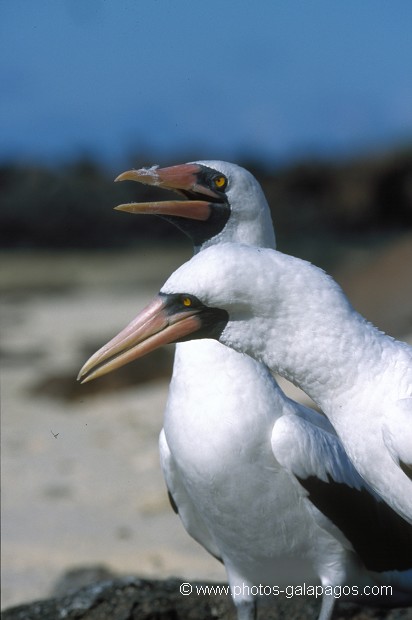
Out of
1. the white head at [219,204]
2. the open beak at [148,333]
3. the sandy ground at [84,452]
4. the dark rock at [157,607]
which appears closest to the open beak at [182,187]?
the white head at [219,204]

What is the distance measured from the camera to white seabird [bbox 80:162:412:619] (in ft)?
13.4

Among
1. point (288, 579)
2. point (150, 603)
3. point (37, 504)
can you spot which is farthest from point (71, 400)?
point (288, 579)

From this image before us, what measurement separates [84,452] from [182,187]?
484 centimetres

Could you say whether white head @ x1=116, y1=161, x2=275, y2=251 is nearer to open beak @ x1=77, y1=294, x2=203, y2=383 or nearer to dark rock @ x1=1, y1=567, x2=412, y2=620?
open beak @ x1=77, y1=294, x2=203, y2=383

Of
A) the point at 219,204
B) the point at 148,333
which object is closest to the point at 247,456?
the point at 148,333

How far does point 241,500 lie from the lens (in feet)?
13.6

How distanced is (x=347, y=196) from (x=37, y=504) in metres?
21.6

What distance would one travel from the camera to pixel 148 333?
360 centimetres

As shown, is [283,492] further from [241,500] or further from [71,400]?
[71,400]

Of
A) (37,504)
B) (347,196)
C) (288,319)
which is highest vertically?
(288,319)

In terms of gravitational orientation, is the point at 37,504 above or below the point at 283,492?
below

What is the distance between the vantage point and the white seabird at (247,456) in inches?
161

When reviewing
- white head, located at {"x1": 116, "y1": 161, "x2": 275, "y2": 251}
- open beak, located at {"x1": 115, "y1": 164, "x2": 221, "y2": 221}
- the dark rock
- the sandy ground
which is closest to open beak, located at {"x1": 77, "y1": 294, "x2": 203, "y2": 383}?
open beak, located at {"x1": 115, "y1": 164, "x2": 221, "y2": 221}

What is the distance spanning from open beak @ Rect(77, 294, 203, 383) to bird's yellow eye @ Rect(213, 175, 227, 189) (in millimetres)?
1013
